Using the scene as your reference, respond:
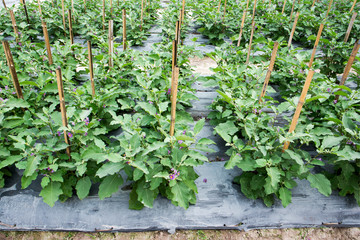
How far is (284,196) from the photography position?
200 centimetres

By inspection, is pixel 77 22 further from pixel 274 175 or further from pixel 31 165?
pixel 274 175

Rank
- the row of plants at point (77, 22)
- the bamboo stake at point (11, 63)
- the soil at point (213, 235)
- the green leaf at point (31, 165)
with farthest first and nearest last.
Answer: the row of plants at point (77, 22)
the bamboo stake at point (11, 63)
the soil at point (213, 235)
the green leaf at point (31, 165)

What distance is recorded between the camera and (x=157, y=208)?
6.72 feet

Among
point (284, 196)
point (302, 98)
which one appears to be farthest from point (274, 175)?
point (302, 98)

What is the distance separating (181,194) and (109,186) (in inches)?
23.1

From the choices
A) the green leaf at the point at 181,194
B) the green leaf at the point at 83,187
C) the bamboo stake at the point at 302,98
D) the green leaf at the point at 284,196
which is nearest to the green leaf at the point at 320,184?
the green leaf at the point at 284,196

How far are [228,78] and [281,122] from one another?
0.88 metres

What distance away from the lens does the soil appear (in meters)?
1.90

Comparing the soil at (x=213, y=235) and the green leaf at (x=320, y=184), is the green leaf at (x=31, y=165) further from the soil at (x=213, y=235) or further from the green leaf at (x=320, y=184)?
the green leaf at (x=320, y=184)

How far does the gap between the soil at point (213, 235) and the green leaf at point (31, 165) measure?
51cm

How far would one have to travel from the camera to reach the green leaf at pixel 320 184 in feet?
6.35

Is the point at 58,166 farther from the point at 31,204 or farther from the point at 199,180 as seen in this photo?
the point at 199,180

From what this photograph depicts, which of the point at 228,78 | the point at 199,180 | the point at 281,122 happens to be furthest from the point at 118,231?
the point at 281,122

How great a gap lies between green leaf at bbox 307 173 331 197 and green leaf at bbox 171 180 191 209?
1004 mm
